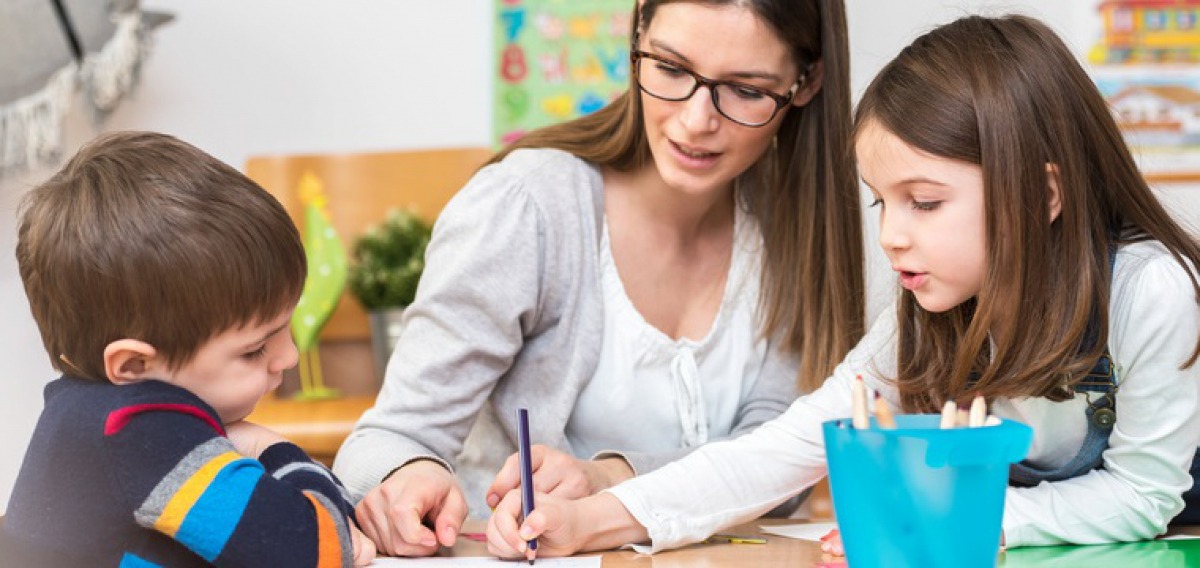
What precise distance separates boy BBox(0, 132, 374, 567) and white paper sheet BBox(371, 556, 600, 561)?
0.19 ft

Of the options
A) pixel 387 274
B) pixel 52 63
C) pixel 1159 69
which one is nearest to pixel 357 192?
pixel 387 274

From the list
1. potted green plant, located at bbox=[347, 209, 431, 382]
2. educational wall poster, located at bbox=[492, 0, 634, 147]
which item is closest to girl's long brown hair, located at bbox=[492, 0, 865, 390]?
potted green plant, located at bbox=[347, 209, 431, 382]

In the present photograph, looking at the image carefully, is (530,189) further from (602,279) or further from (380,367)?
(380,367)

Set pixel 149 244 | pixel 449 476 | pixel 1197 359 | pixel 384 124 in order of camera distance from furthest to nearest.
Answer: pixel 384 124 → pixel 449 476 → pixel 1197 359 → pixel 149 244

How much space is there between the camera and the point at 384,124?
8.32ft

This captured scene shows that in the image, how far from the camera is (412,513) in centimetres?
98

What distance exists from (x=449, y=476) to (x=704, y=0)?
20.8 inches

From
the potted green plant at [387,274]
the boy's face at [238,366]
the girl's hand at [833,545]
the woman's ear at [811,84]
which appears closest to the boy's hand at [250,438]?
the boy's face at [238,366]

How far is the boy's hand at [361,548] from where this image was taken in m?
0.91

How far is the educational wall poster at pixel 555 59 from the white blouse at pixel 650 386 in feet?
3.91

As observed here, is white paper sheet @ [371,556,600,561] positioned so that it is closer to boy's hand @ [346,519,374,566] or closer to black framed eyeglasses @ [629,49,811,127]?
boy's hand @ [346,519,374,566]

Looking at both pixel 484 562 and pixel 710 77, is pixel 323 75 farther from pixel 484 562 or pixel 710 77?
pixel 484 562

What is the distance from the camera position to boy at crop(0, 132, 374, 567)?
77 cm

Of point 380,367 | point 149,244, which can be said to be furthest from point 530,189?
point 380,367
